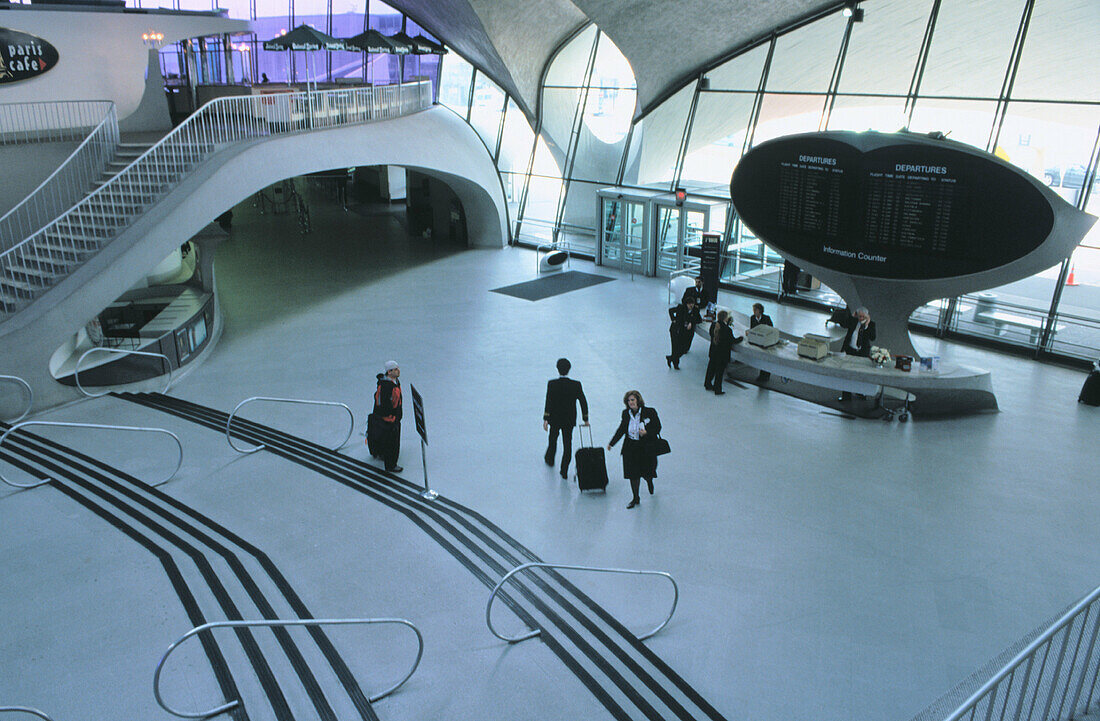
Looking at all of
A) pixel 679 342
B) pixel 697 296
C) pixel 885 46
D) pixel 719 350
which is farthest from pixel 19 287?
pixel 885 46

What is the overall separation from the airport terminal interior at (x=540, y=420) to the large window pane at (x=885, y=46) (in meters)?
0.06

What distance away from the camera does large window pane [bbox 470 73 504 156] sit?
2600 cm

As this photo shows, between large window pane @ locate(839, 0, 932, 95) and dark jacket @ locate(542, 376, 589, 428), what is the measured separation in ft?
39.7

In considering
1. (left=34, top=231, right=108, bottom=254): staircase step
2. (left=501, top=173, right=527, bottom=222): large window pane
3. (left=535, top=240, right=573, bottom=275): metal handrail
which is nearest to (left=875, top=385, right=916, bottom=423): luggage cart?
(left=535, top=240, right=573, bottom=275): metal handrail

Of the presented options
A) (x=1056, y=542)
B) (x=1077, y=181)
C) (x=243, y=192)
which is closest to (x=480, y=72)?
(x=243, y=192)

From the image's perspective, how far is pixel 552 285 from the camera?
1972 cm

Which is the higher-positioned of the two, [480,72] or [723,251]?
[480,72]

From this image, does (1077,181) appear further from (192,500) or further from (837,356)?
(192,500)

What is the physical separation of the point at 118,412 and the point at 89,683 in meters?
7.03

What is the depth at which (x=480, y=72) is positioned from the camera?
84.8 feet

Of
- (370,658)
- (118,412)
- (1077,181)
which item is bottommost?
(118,412)

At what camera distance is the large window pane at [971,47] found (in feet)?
51.7

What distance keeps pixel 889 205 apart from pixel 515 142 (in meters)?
15.3

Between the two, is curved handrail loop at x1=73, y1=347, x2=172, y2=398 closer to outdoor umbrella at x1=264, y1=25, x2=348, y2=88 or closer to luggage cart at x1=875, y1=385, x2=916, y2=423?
outdoor umbrella at x1=264, y1=25, x2=348, y2=88
